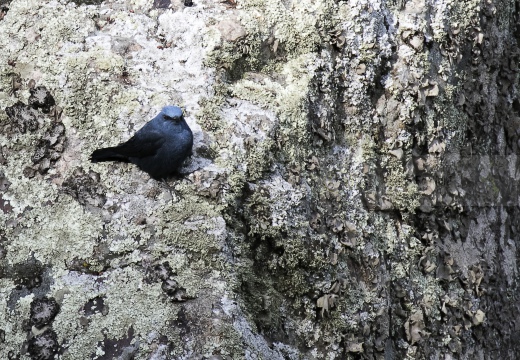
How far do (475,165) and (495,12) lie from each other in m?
1.08

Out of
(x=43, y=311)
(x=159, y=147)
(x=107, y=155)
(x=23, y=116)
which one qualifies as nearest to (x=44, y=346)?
(x=43, y=311)

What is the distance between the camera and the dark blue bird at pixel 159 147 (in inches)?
138

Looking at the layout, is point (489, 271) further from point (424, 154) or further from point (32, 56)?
point (32, 56)

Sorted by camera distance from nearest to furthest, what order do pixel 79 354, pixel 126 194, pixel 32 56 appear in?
pixel 79 354 → pixel 126 194 → pixel 32 56

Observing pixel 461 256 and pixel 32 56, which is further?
pixel 461 256

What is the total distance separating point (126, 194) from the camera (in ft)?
11.7

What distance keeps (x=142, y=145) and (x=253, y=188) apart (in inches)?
24.8

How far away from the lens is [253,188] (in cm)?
364

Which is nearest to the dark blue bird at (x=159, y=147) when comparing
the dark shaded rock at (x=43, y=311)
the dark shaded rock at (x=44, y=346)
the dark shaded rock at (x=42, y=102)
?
the dark shaded rock at (x=42, y=102)

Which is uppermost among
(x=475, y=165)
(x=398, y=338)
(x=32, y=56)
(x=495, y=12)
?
(x=495, y=12)

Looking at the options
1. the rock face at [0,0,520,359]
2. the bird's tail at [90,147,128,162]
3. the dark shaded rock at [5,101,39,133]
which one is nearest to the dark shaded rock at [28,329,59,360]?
the rock face at [0,0,520,359]

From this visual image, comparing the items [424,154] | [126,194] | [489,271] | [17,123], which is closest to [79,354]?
[126,194]

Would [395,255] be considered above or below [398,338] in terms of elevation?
above

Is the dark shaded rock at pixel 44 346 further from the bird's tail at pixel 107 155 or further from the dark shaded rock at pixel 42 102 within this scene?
the dark shaded rock at pixel 42 102
